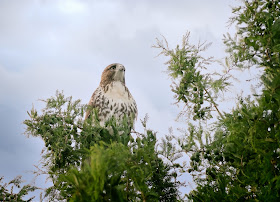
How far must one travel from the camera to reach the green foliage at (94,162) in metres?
2.27

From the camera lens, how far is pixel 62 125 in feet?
13.1

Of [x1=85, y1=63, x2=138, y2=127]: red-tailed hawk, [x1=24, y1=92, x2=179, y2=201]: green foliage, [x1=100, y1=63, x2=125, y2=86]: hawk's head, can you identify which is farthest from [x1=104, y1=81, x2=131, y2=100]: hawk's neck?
[x1=24, y1=92, x2=179, y2=201]: green foliage

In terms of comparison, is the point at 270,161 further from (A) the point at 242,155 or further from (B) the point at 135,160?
(B) the point at 135,160

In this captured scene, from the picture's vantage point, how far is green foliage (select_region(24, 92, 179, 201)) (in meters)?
2.27

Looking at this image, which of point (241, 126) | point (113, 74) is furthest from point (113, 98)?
point (241, 126)

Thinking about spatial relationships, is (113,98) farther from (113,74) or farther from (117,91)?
(113,74)

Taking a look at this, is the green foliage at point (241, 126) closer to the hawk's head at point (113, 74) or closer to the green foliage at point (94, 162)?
the green foliage at point (94, 162)

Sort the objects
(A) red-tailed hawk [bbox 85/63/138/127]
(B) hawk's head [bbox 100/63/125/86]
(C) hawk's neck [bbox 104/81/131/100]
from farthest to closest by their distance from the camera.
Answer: (B) hawk's head [bbox 100/63/125/86], (C) hawk's neck [bbox 104/81/131/100], (A) red-tailed hawk [bbox 85/63/138/127]

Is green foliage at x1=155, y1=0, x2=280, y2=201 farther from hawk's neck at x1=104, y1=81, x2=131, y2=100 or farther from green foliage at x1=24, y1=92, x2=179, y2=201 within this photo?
hawk's neck at x1=104, y1=81, x2=131, y2=100

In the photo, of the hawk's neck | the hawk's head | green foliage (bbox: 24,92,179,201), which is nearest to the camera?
green foliage (bbox: 24,92,179,201)

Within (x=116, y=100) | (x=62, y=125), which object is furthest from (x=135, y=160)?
(x=116, y=100)

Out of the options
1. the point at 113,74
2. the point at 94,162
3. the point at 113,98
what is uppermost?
the point at 113,74

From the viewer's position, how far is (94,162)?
226cm

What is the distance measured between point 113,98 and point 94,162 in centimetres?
448
